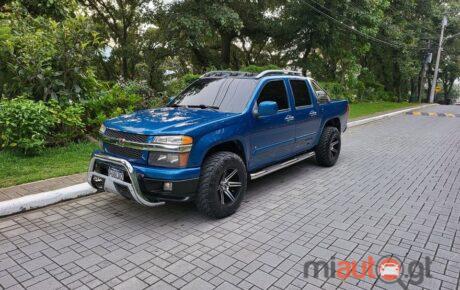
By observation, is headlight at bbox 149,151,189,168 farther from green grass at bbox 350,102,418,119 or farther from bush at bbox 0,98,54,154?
green grass at bbox 350,102,418,119

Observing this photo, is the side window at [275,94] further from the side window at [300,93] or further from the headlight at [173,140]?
the headlight at [173,140]

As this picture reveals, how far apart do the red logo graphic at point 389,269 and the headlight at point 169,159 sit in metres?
2.39

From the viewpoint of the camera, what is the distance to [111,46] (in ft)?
78.0

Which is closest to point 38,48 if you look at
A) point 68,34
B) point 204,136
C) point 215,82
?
point 68,34

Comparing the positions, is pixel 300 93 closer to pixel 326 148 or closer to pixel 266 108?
pixel 326 148

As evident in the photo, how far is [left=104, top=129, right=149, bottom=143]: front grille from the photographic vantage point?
433cm

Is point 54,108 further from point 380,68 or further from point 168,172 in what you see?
point 380,68

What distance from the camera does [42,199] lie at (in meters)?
4.94

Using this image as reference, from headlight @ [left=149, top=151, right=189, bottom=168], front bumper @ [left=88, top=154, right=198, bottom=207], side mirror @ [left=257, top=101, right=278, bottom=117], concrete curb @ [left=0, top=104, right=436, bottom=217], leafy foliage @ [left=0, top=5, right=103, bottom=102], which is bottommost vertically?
concrete curb @ [left=0, top=104, right=436, bottom=217]

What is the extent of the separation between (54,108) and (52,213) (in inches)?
134

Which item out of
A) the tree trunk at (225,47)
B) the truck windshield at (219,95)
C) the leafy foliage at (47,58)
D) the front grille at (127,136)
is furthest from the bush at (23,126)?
the tree trunk at (225,47)

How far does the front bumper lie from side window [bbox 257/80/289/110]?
1847 millimetres

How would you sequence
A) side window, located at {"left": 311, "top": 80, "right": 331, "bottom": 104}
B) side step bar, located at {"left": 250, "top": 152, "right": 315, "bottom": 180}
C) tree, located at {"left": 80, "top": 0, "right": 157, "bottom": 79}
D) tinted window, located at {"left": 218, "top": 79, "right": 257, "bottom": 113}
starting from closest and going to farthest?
tinted window, located at {"left": 218, "top": 79, "right": 257, "bottom": 113} < side step bar, located at {"left": 250, "top": 152, "right": 315, "bottom": 180} < side window, located at {"left": 311, "top": 80, "right": 331, "bottom": 104} < tree, located at {"left": 80, "top": 0, "right": 157, "bottom": 79}

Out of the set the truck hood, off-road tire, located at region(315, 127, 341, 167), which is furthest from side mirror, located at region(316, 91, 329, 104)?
the truck hood
